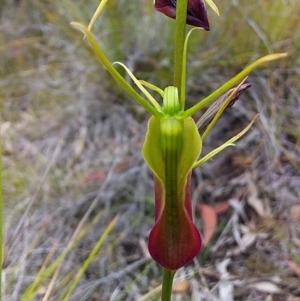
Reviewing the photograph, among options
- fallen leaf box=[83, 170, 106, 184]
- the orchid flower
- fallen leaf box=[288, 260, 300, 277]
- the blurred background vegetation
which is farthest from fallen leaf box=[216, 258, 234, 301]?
the orchid flower

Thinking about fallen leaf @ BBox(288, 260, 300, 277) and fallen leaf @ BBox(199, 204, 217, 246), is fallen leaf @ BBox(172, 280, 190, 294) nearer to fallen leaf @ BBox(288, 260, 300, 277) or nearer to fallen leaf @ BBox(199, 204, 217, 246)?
fallen leaf @ BBox(199, 204, 217, 246)

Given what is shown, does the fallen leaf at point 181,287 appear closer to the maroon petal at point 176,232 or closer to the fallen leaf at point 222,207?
the fallen leaf at point 222,207

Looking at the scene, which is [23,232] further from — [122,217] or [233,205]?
[233,205]

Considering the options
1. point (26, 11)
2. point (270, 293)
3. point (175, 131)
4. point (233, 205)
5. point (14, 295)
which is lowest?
point (270, 293)

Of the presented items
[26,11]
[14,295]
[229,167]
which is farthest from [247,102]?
[26,11]

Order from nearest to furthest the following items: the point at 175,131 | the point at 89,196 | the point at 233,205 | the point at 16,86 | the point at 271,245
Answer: the point at 175,131, the point at 271,245, the point at 233,205, the point at 89,196, the point at 16,86

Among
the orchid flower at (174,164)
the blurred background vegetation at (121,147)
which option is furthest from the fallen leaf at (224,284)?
the orchid flower at (174,164)
